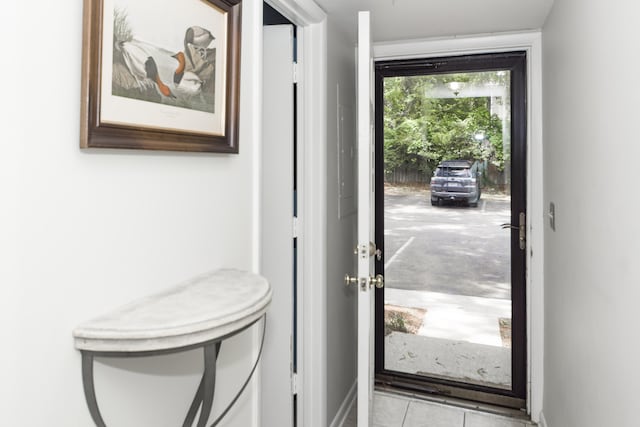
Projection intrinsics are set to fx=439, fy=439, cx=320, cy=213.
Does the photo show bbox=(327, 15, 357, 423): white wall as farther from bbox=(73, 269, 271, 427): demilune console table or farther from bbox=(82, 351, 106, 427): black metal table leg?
bbox=(82, 351, 106, 427): black metal table leg

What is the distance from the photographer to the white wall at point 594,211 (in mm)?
1055

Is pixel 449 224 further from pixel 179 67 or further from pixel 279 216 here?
pixel 179 67

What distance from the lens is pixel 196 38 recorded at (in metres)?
1.18

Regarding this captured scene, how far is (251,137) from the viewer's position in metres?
1.51

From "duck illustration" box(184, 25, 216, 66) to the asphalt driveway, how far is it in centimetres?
193

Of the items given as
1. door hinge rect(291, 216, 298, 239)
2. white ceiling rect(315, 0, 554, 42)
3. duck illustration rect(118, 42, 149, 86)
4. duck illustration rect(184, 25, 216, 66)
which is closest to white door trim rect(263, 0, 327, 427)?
door hinge rect(291, 216, 298, 239)

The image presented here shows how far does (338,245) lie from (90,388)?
1.73 m

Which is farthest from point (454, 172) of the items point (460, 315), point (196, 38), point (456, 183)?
point (196, 38)

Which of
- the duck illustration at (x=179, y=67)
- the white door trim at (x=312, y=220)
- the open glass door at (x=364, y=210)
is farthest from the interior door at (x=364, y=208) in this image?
the duck illustration at (x=179, y=67)

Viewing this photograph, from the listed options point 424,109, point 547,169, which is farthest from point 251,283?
point 424,109

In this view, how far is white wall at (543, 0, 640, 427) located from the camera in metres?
1.05

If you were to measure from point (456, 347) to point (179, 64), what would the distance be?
2.50 m

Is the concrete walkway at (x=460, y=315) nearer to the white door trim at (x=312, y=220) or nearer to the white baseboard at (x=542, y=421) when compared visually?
the white baseboard at (x=542, y=421)

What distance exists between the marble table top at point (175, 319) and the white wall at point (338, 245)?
1.29 metres
